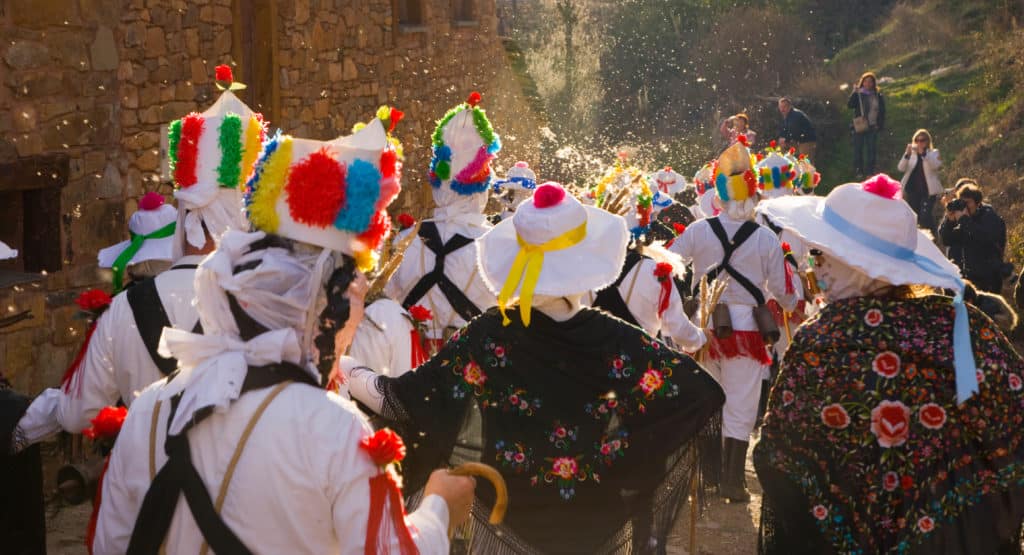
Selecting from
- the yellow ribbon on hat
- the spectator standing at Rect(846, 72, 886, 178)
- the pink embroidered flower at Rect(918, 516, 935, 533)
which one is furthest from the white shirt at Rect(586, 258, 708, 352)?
the spectator standing at Rect(846, 72, 886, 178)

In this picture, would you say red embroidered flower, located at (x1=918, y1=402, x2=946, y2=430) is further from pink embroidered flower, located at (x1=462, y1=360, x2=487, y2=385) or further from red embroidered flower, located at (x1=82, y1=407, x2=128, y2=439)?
red embroidered flower, located at (x1=82, y1=407, x2=128, y2=439)

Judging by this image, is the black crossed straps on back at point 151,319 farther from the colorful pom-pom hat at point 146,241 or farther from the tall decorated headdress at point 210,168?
the colorful pom-pom hat at point 146,241

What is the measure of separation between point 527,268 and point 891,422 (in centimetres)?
140

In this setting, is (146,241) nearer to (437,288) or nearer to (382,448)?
(437,288)

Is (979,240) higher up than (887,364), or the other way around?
(887,364)

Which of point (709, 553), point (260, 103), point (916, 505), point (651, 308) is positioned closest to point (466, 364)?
point (916, 505)

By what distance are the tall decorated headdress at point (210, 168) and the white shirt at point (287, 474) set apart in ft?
6.81

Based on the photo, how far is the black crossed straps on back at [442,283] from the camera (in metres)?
7.05

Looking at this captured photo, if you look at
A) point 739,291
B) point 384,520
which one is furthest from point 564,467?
point 739,291

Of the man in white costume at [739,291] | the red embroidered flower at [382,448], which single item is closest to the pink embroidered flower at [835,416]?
the red embroidered flower at [382,448]

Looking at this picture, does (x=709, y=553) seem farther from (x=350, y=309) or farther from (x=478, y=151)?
(x=350, y=309)

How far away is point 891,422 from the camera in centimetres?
436

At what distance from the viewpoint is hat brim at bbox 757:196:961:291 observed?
438 cm

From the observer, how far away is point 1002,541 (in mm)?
4363
